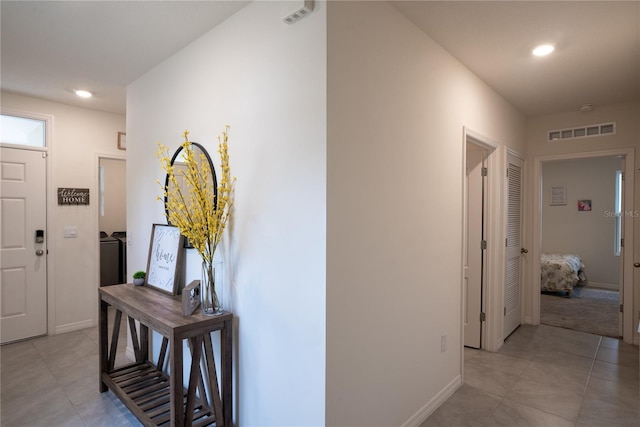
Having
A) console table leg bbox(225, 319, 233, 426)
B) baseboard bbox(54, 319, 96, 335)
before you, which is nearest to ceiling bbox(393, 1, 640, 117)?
console table leg bbox(225, 319, 233, 426)

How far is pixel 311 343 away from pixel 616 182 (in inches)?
280

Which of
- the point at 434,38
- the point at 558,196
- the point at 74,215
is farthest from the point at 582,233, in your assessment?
the point at 74,215

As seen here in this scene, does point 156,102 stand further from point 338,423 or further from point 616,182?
point 616,182

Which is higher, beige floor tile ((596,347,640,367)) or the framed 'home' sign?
the framed 'home' sign

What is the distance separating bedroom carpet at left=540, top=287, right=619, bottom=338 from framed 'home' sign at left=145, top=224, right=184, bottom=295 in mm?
4532

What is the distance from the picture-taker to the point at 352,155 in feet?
5.61

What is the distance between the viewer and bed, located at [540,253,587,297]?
5637mm

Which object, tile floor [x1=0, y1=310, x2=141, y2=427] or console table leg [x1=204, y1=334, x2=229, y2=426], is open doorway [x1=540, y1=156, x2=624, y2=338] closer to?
console table leg [x1=204, y1=334, x2=229, y2=426]

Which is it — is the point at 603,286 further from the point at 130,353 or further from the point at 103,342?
the point at 103,342

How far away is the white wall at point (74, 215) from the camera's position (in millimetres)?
3830

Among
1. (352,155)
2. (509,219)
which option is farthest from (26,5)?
(509,219)

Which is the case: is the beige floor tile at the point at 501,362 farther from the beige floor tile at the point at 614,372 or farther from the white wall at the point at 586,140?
the white wall at the point at 586,140

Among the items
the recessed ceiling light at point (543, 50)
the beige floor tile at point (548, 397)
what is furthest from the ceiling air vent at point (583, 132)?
the beige floor tile at point (548, 397)

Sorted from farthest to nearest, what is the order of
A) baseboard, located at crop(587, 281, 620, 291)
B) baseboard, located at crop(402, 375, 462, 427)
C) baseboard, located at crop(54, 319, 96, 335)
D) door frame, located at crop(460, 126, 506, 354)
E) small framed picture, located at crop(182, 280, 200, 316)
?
baseboard, located at crop(587, 281, 620, 291) → baseboard, located at crop(54, 319, 96, 335) → door frame, located at crop(460, 126, 506, 354) → baseboard, located at crop(402, 375, 462, 427) → small framed picture, located at crop(182, 280, 200, 316)
